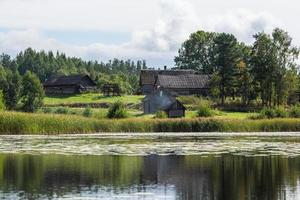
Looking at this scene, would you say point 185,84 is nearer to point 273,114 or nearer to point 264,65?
point 264,65

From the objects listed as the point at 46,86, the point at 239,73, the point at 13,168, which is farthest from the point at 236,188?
the point at 46,86

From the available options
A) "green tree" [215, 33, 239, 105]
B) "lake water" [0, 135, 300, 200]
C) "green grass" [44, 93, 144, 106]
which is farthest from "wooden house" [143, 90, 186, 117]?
"lake water" [0, 135, 300, 200]

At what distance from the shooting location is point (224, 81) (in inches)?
3516

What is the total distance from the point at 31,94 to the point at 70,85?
86.6 feet

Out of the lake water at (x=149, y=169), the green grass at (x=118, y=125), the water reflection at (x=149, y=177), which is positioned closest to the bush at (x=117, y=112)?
the green grass at (x=118, y=125)

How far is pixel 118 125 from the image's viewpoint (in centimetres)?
5025

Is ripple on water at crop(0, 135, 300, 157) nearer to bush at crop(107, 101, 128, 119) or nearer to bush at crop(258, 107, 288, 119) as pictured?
bush at crop(107, 101, 128, 119)

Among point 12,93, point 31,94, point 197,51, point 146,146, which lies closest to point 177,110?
point 31,94

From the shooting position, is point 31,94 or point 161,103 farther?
point 31,94

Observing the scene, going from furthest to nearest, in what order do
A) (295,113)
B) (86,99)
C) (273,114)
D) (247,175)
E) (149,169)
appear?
(86,99), (295,113), (273,114), (149,169), (247,175)

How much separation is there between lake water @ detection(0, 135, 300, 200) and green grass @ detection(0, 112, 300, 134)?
11.2 feet

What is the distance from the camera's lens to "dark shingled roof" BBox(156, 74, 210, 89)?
9869 centimetres

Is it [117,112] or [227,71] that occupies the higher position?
[227,71]

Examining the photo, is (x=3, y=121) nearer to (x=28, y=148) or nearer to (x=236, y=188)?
(x=28, y=148)
